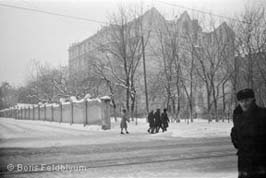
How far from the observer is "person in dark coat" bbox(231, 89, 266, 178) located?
3.88 metres

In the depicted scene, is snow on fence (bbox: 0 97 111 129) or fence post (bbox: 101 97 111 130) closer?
fence post (bbox: 101 97 111 130)

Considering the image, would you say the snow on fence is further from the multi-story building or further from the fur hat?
the fur hat

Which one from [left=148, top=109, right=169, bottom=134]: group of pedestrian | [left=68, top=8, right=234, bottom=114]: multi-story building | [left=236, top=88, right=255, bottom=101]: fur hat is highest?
[left=68, top=8, right=234, bottom=114]: multi-story building

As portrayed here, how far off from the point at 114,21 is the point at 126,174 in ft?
86.0

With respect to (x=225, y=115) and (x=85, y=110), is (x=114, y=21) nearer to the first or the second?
(x=85, y=110)

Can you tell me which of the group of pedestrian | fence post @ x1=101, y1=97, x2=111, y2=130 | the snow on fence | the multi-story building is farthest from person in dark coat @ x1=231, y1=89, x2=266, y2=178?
fence post @ x1=101, y1=97, x2=111, y2=130

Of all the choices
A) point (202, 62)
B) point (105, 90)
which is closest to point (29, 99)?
point (105, 90)

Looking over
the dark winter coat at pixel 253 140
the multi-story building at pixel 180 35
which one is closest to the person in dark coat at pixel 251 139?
the dark winter coat at pixel 253 140

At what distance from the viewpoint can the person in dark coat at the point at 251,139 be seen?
153 inches

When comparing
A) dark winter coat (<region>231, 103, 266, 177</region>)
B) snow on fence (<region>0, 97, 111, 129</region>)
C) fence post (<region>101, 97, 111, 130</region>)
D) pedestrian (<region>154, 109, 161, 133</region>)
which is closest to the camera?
dark winter coat (<region>231, 103, 266, 177</region>)

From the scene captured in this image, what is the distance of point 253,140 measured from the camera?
12.8ft

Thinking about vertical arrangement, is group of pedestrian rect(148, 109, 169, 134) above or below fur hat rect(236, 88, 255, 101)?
below

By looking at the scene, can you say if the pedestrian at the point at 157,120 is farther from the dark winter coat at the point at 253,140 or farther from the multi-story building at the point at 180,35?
the dark winter coat at the point at 253,140

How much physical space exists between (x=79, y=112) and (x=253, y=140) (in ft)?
90.8
